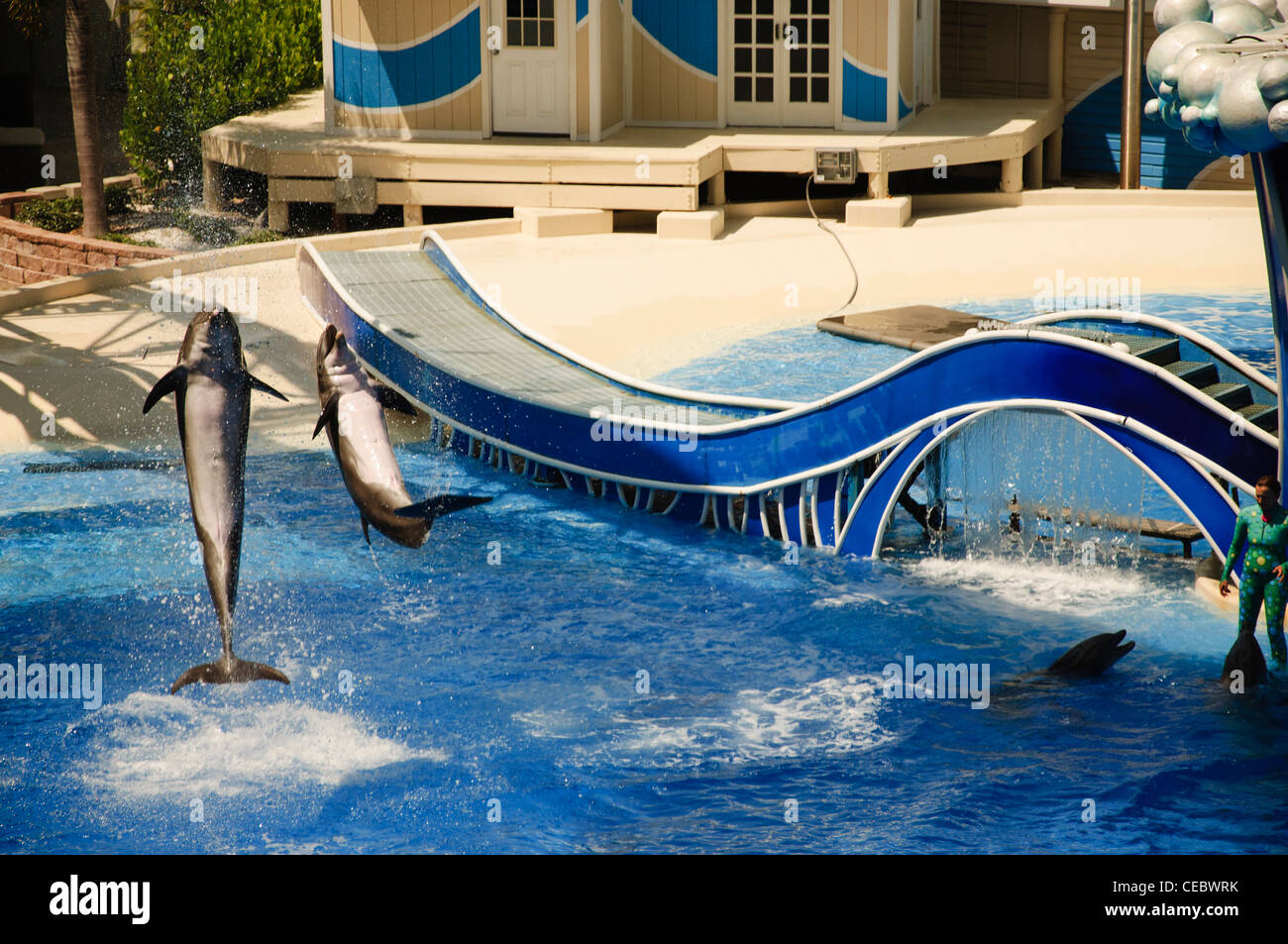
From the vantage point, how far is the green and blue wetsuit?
9078 millimetres

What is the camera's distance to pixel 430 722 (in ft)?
30.1

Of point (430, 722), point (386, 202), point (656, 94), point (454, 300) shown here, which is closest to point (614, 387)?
point (454, 300)

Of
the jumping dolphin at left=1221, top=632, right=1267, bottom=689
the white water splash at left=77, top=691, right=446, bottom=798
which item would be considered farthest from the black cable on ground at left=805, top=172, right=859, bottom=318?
the white water splash at left=77, top=691, right=446, bottom=798

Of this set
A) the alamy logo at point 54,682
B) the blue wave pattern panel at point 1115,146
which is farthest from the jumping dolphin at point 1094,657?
the blue wave pattern panel at point 1115,146

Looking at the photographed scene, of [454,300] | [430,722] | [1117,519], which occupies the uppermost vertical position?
[454,300]

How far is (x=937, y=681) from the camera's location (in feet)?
31.5

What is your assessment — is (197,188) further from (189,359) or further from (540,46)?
(189,359)

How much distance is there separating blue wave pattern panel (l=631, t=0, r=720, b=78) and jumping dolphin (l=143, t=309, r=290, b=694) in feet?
50.2

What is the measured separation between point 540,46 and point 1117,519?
1260cm

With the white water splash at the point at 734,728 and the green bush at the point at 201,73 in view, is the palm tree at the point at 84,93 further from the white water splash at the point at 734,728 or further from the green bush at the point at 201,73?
the white water splash at the point at 734,728

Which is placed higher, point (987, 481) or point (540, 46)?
point (540, 46)

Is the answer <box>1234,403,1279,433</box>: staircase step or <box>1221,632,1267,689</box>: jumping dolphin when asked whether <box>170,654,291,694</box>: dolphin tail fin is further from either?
<box>1234,403,1279,433</box>: staircase step

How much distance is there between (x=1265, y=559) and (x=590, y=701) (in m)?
4.04

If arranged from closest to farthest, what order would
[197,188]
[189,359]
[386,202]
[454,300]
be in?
[189,359], [454,300], [386,202], [197,188]
